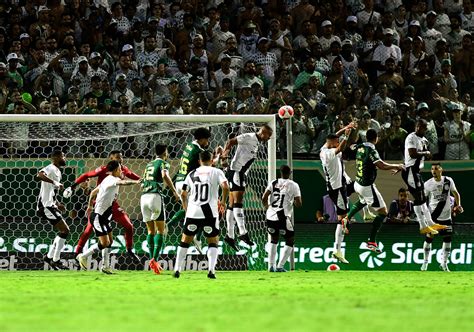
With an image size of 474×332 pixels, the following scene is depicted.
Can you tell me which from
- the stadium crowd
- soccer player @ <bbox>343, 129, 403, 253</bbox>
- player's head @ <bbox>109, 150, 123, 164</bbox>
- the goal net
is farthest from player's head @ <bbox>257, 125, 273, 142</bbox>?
player's head @ <bbox>109, 150, 123, 164</bbox>

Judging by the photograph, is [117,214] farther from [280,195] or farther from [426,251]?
[426,251]

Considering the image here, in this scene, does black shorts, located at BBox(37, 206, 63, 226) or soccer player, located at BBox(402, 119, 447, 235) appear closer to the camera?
black shorts, located at BBox(37, 206, 63, 226)

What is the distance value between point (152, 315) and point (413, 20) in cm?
1809

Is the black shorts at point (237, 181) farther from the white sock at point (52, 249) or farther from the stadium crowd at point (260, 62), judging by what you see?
the white sock at point (52, 249)

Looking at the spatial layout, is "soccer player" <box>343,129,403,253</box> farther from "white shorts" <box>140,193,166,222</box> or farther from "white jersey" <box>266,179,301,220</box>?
"white shorts" <box>140,193,166,222</box>

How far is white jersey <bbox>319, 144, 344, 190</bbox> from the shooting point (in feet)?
68.0

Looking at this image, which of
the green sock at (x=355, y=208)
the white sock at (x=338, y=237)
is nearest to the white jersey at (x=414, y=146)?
the green sock at (x=355, y=208)

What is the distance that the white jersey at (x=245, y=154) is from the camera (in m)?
20.3

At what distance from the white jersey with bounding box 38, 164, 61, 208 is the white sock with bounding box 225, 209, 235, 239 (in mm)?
3263

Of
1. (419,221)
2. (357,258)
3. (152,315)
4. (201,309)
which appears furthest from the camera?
(357,258)

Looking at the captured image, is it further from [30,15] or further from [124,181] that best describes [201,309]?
[30,15]

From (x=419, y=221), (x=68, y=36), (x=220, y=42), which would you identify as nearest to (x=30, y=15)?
(x=68, y=36)

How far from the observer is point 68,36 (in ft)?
78.4

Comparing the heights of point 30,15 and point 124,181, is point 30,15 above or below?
above
